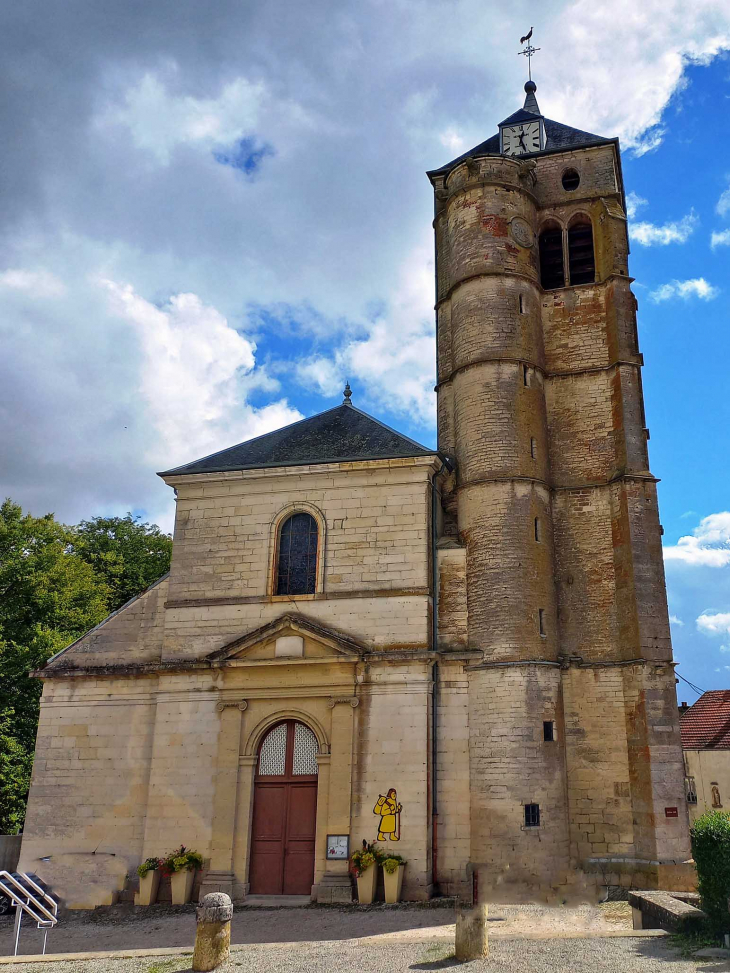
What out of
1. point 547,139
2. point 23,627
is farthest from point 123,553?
point 547,139

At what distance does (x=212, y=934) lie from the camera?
31.3ft

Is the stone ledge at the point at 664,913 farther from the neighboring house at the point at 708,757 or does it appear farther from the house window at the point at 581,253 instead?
the neighboring house at the point at 708,757

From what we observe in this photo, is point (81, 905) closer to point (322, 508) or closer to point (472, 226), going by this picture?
point (322, 508)

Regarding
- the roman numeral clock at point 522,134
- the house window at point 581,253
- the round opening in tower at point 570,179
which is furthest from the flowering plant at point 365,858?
the roman numeral clock at point 522,134

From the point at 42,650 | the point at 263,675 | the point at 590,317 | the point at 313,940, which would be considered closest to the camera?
the point at 313,940

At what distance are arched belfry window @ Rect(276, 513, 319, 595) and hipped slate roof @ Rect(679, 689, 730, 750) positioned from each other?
16.2m

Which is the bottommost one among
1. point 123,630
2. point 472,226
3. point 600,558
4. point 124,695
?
point 124,695

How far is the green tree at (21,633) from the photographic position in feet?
66.5

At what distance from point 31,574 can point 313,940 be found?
490 inches

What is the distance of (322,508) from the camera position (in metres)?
17.0

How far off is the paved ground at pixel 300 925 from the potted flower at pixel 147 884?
26cm

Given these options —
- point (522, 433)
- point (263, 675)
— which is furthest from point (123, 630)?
point (522, 433)

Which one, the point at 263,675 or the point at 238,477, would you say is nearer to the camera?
the point at 263,675

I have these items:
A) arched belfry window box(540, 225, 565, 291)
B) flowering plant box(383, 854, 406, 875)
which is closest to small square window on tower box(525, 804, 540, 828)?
flowering plant box(383, 854, 406, 875)
